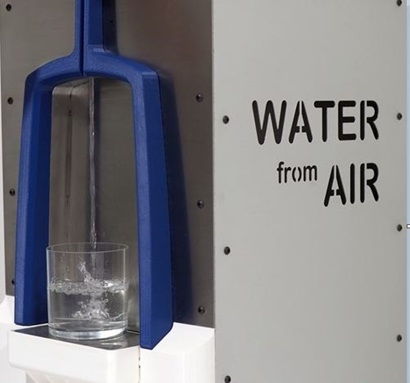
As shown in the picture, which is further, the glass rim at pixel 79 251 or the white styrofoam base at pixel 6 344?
the white styrofoam base at pixel 6 344

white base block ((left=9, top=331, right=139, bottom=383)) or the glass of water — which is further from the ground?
the glass of water

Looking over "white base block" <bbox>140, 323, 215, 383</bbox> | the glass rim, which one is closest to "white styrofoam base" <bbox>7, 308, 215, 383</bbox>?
"white base block" <bbox>140, 323, 215, 383</bbox>

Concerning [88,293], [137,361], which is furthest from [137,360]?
[88,293]

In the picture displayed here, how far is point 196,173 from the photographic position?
4.27 feet

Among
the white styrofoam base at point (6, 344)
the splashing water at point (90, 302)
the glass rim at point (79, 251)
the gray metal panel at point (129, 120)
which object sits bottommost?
the white styrofoam base at point (6, 344)

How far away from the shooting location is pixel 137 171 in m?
1.30

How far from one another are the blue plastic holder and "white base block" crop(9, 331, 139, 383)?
0.04 meters

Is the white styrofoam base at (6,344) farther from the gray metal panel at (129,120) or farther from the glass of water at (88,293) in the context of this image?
the glass of water at (88,293)

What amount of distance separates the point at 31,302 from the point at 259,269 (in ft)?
1.06

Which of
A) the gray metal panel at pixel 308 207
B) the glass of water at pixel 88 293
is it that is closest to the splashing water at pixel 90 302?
the glass of water at pixel 88 293

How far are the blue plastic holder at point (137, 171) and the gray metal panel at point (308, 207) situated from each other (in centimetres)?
7

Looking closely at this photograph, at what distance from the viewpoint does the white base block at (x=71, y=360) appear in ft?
4.27

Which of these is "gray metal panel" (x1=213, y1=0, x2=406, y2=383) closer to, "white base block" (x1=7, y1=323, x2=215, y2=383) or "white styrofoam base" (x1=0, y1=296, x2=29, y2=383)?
"white base block" (x1=7, y1=323, x2=215, y2=383)

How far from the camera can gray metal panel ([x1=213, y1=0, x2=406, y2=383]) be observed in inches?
51.4
